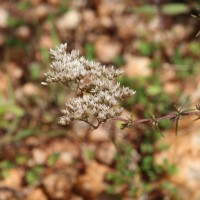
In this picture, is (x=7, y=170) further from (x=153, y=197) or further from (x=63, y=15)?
(x=63, y=15)

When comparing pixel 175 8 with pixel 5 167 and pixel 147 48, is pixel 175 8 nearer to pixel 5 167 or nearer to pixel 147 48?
pixel 147 48

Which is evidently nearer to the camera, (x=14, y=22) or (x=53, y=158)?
(x=53, y=158)

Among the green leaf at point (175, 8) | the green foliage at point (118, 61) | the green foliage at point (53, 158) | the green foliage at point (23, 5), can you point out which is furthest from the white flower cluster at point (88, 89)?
the green foliage at point (23, 5)

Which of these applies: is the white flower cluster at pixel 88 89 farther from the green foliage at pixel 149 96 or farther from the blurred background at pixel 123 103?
the green foliage at pixel 149 96

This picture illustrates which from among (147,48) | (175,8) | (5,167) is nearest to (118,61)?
(147,48)

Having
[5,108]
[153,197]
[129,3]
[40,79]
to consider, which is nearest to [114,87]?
[153,197]
